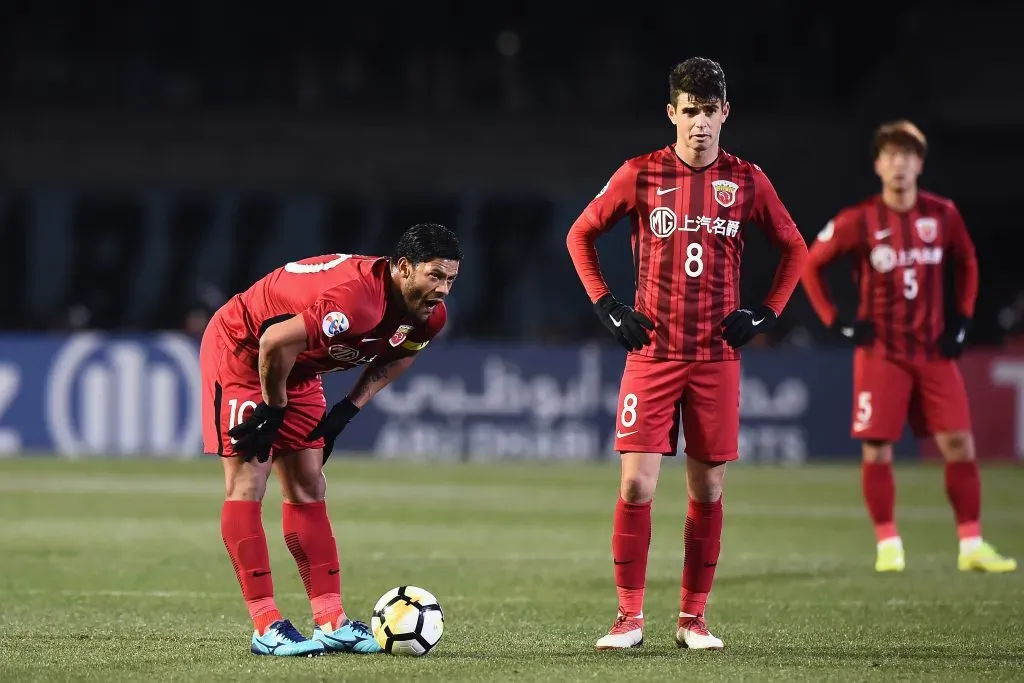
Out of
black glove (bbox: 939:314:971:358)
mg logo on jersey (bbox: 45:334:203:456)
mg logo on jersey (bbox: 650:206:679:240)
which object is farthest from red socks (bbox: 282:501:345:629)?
mg logo on jersey (bbox: 45:334:203:456)

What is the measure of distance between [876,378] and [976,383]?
9124mm

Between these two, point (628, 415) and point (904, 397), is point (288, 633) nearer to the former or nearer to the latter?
point (628, 415)

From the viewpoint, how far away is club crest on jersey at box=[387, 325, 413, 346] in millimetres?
5914

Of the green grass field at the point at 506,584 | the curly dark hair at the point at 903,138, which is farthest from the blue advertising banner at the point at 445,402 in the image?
the curly dark hair at the point at 903,138

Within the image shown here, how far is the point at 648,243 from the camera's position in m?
6.21

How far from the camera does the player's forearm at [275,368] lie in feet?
18.4

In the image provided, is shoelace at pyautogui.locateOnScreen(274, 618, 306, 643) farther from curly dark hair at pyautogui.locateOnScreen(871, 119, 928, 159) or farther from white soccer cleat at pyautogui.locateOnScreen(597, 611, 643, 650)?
curly dark hair at pyautogui.locateOnScreen(871, 119, 928, 159)

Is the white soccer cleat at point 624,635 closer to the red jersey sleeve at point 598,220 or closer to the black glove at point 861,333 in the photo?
the red jersey sleeve at point 598,220

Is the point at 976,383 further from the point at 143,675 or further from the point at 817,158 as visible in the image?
the point at 143,675

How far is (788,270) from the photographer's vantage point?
6289 mm

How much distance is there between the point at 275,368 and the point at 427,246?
0.69 metres

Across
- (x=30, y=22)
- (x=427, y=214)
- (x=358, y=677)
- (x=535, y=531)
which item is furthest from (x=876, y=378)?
(x=30, y=22)

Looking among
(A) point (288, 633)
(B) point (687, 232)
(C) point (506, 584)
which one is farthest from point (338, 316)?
(C) point (506, 584)

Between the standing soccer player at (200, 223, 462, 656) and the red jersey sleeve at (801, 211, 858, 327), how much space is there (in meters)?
3.63
